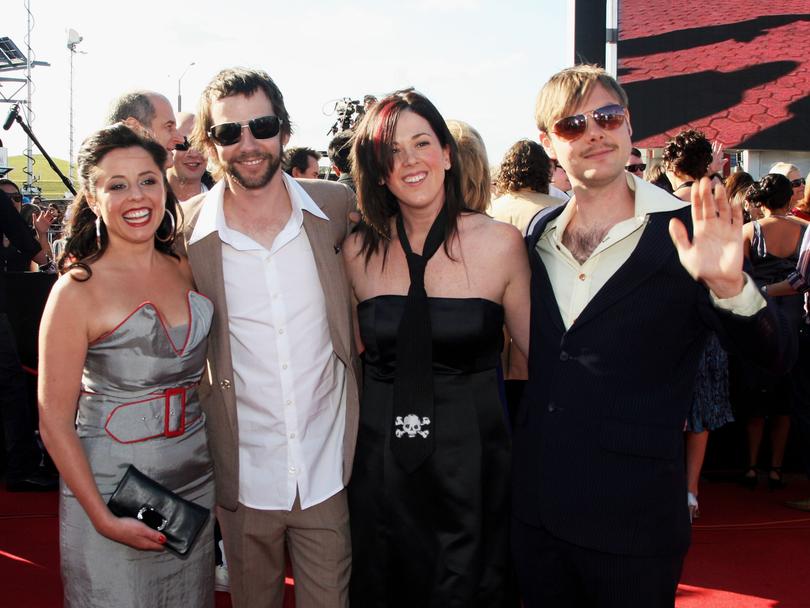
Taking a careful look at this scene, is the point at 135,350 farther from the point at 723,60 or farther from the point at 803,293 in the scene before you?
the point at 723,60

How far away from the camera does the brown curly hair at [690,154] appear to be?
486 cm

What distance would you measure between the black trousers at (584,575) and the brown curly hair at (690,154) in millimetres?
3213

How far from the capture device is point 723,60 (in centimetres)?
1947

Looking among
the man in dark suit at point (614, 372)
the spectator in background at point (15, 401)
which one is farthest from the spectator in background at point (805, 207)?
the spectator in background at point (15, 401)

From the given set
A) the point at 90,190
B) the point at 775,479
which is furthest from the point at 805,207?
the point at 90,190

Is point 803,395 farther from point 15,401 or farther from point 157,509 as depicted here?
point 15,401

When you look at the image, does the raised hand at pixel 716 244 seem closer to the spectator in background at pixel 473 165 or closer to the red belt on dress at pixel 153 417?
the red belt on dress at pixel 153 417

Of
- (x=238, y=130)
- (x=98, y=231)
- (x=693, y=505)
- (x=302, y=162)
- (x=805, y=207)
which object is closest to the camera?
(x=98, y=231)

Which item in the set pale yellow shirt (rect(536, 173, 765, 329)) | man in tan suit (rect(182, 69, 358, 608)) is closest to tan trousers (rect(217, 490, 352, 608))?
man in tan suit (rect(182, 69, 358, 608))

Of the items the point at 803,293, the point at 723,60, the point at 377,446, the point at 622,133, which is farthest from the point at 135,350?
the point at 723,60

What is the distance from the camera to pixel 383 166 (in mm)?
2723

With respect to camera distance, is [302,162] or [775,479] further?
[302,162]

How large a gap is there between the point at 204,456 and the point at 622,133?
5.55 ft

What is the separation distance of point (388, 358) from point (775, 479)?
167 inches
